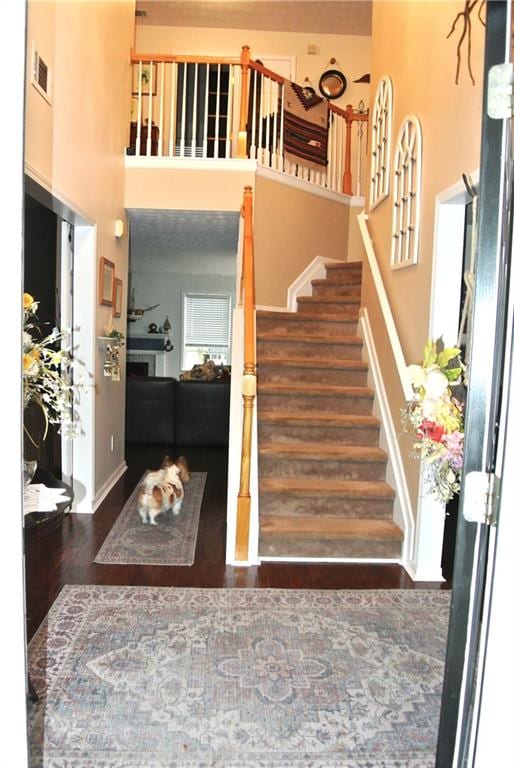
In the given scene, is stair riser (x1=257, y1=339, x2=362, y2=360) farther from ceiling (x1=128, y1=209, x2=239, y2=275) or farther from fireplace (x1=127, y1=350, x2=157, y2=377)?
fireplace (x1=127, y1=350, x2=157, y2=377)

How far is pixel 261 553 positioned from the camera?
3514mm

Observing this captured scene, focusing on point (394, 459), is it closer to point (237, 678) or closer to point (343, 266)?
point (237, 678)

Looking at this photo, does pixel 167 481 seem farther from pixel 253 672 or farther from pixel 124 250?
pixel 124 250

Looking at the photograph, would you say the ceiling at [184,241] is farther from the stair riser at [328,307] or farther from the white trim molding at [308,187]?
the stair riser at [328,307]

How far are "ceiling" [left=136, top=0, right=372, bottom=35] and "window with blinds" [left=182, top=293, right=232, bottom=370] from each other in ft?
14.5

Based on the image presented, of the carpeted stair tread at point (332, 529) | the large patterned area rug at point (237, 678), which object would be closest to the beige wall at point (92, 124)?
the carpeted stair tread at point (332, 529)

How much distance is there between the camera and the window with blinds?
34.9ft

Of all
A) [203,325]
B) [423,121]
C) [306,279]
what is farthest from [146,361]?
[423,121]

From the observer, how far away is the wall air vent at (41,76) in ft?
9.42

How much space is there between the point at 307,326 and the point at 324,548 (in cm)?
235

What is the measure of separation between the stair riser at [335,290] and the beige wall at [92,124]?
211cm

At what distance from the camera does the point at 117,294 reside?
504cm

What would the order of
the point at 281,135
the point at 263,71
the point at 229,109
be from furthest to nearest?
the point at 281,135 < the point at 263,71 < the point at 229,109

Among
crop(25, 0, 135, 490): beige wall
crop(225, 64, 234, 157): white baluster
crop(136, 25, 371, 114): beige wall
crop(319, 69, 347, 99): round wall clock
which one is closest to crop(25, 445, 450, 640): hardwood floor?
crop(25, 0, 135, 490): beige wall
